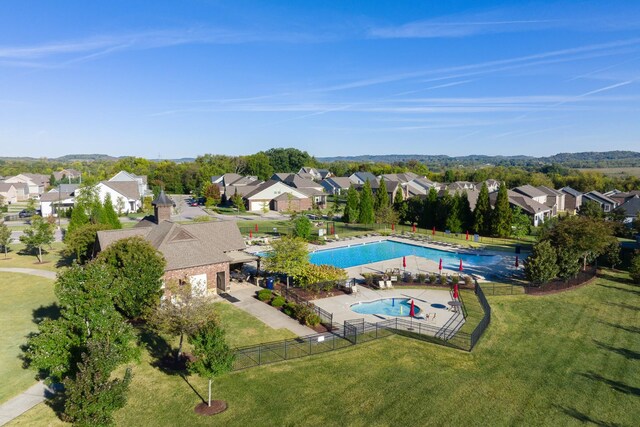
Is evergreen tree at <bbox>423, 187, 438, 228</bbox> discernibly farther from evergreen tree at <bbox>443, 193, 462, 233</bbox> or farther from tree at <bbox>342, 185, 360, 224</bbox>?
tree at <bbox>342, 185, 360, 224</bbox>

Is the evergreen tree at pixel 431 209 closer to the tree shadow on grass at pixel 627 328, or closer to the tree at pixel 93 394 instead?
the tree shadow on grass at pixel 627 328

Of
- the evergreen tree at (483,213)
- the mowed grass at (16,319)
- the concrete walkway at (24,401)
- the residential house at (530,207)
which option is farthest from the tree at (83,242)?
the residential house at (530,207)

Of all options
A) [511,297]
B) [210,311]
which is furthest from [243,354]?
[511,297]

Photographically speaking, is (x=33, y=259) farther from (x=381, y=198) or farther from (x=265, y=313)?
(x=381, y=198)

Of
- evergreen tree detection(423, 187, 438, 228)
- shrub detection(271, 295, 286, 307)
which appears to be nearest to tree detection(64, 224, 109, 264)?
shrub detection(271, 295, 286, 307)

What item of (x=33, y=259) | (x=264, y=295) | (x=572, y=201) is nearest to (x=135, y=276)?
(x=264, y=295)
